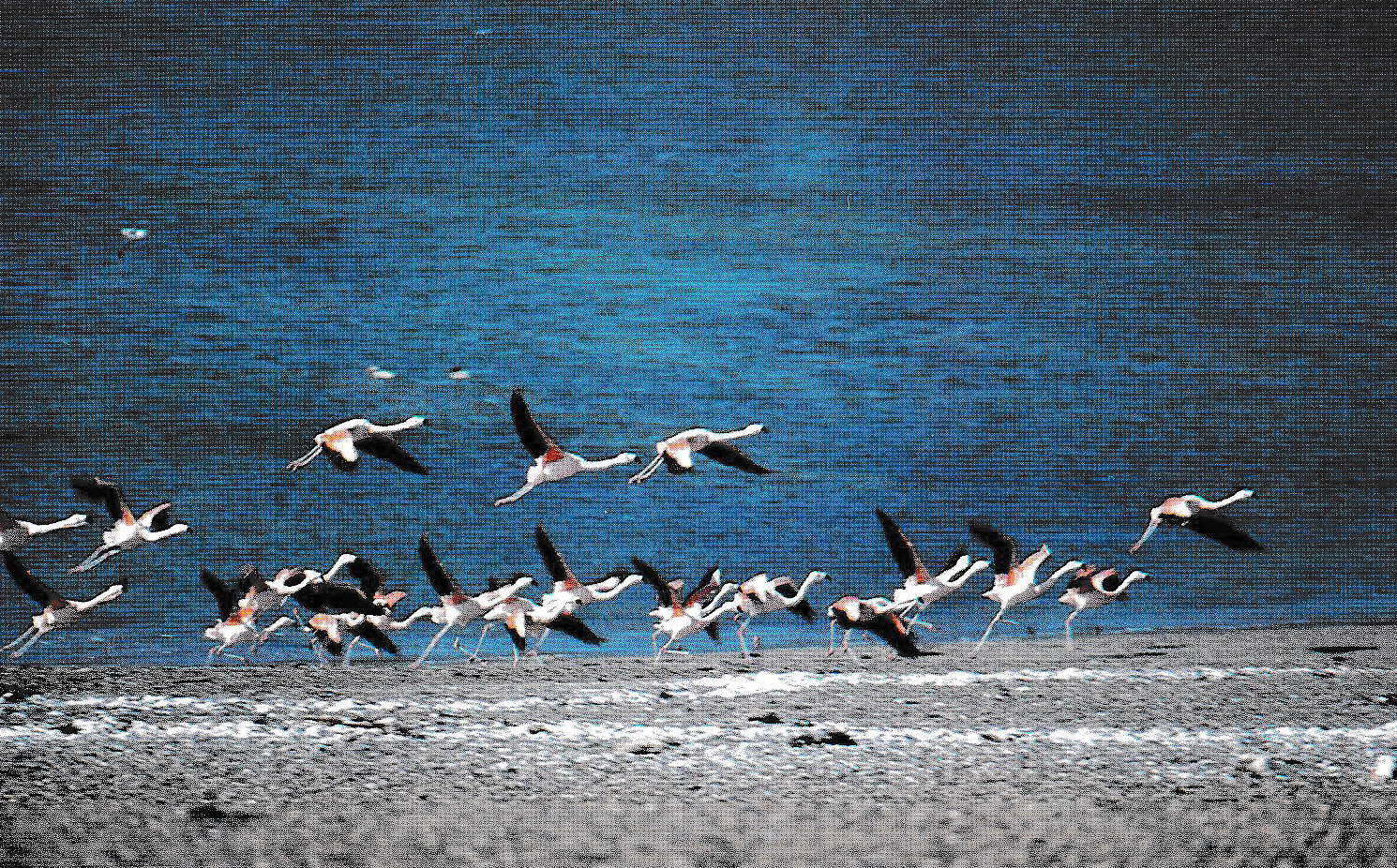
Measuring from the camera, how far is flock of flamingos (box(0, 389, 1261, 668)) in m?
6.93

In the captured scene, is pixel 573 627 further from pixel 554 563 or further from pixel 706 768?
pixel 706 768

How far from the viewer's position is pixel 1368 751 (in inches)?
225

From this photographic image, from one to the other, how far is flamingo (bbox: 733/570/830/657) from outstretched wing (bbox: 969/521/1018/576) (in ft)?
5.81

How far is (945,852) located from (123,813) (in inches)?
124

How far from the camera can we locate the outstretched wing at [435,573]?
7.71 meters

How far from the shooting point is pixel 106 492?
26.8 feet

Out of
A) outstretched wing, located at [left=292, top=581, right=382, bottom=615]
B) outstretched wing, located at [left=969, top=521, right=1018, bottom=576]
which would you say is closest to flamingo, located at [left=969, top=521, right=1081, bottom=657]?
outstretched wing, located at [left=969, top=521, right=1018, bottom=576]

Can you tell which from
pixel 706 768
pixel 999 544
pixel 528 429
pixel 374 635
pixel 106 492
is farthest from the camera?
pixel 374 635

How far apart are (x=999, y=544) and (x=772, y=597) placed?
1.97 m

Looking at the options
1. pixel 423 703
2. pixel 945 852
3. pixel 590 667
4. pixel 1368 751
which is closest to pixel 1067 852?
pixel 945 852

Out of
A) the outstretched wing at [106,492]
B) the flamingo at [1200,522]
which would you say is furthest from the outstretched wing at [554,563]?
the flamingo at [1200,522]

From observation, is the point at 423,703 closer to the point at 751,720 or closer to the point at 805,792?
the point at 751,720

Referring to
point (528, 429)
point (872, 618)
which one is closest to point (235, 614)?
point (528, 429)

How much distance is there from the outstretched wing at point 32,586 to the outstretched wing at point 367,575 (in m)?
2.06
